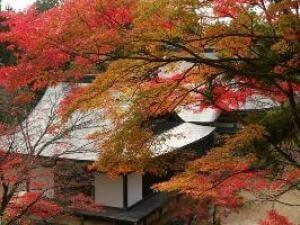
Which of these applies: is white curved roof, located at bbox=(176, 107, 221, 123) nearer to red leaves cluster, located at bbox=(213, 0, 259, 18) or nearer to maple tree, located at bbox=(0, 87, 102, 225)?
maple tree, located at bbox=(0, 87, 102, 225)

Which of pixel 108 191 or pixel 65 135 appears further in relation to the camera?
pixel 108 191

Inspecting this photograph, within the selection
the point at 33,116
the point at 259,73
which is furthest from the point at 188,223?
the point at 259,73

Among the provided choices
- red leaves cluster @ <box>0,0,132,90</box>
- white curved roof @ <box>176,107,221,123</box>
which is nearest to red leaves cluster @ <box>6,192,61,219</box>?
red leaves cluster @ <box>0,0,132,90</box>

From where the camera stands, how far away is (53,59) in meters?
5.91

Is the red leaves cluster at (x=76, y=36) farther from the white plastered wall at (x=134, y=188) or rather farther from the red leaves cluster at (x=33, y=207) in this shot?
the white plastered wall at (x=134, y=188)

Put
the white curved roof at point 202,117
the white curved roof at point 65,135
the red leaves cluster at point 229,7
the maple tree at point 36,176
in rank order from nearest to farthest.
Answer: the red leaves cluster at point 229,7 → the maple tree at point 36,176 → the white curved roof at point 65,135 → the white curved roof at point 202,117

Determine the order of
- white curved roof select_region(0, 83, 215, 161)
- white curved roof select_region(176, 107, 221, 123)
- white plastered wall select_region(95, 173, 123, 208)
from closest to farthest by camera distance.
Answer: white curved roof select_region(0, 83, 215, 161) < white plastered wall select_region(95, 173, 123, 208) < white curved roof select_region(176, 107, 221, 123)

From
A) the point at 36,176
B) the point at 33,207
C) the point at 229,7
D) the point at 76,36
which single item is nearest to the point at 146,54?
the point at 76,36

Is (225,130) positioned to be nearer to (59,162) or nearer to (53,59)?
(59,162)

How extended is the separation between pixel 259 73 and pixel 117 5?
90.0 inches

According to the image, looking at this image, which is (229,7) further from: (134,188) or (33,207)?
(134,188)

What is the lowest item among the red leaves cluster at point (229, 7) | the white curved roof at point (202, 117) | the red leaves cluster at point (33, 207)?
the red leaves cluster at point (33, 207)

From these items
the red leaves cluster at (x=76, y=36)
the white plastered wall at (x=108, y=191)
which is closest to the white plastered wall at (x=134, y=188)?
the white plastered wall at (x=108, y=191)

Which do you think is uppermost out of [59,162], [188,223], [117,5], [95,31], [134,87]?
[117,5]
